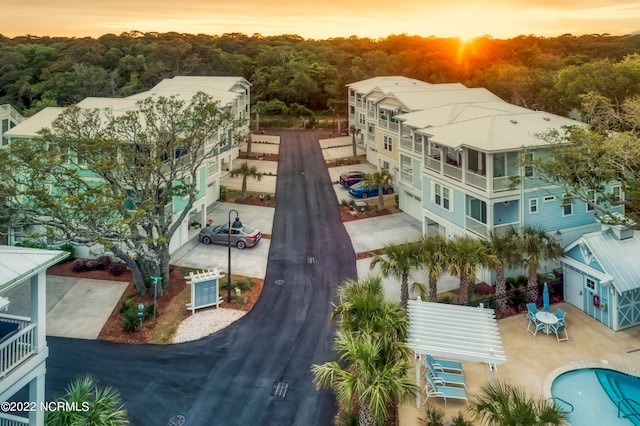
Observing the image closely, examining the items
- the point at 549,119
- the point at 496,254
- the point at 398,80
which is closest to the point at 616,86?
the point at 549,119

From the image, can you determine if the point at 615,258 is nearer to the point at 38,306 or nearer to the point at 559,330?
the point at 559,330

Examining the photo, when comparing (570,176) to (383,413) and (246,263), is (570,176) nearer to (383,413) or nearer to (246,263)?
(383,413)

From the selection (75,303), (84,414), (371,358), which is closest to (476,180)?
(371,358)

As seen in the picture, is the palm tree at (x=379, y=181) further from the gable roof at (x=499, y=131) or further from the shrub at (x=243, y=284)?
the shrub at (x=243, y=284)

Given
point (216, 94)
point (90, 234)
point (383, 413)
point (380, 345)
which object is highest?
point (216, 94)

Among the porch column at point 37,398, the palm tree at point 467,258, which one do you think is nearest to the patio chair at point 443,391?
the palm tree at point 467,258

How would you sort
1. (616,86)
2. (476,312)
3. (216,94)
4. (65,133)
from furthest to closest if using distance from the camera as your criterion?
(216,94)
(616,86)
(65,133)
(476,312)
